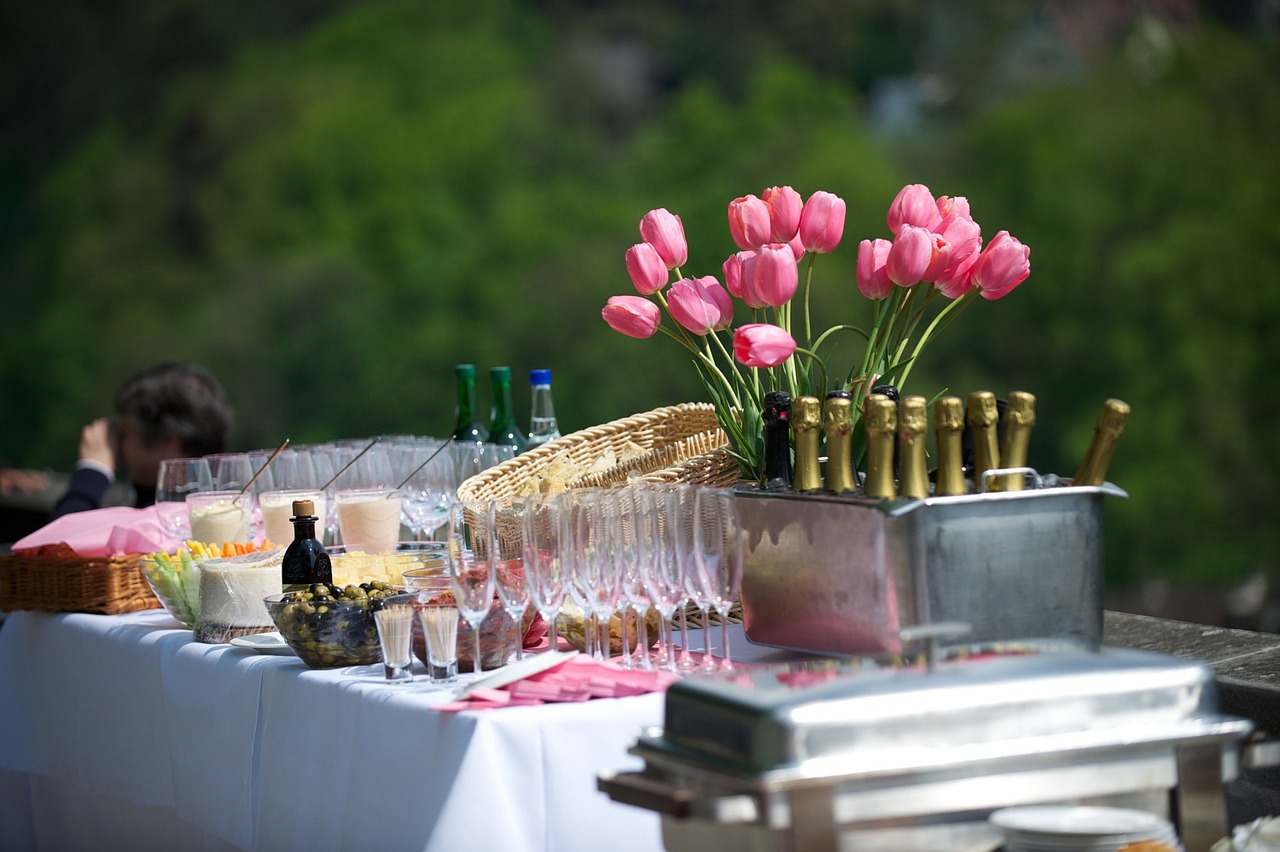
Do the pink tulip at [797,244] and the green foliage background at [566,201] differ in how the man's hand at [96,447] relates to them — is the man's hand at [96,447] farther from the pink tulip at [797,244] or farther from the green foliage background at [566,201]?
the green foliage background at [566,201]

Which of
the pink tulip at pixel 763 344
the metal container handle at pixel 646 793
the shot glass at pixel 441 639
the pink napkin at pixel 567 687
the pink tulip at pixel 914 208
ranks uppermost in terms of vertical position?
the pink tulip at pixel 914 208

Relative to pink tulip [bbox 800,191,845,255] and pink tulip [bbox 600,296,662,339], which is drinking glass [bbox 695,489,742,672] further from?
pink tulip [bbox 800,191,845,255]

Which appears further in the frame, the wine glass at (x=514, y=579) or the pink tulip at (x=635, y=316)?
the pink tulip at (x=635, y=316)

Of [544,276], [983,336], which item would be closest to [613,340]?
[544,276]

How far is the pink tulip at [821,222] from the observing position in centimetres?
219

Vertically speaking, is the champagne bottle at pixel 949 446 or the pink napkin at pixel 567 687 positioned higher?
the champagne bottle at pixel 949 446

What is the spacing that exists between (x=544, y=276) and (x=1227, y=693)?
661 inches

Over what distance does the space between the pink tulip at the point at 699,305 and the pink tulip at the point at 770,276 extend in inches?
2.9

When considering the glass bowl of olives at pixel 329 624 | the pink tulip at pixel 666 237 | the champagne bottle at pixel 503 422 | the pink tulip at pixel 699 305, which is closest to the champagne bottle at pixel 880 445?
the pink tulip at pixel 699 305

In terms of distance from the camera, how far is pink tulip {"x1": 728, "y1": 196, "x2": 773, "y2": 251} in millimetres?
2160

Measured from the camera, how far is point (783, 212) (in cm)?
217

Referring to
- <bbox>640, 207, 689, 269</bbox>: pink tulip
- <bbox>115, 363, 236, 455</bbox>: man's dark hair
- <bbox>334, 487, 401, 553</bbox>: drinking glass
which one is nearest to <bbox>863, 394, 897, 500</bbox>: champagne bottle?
<bbox>640, 207, 689, 269</bbox>: pink tulip

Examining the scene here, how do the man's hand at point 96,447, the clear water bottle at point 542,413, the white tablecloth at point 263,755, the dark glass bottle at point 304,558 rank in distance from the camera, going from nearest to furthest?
1. the white tablecloth at point 263,755
2. the dark glass bottle at point 304,558
3. the clear water bottle at point 542,413
4. the man's hand at point 96,447

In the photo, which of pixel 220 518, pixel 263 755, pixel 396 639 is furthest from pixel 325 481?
pixel 396 639
